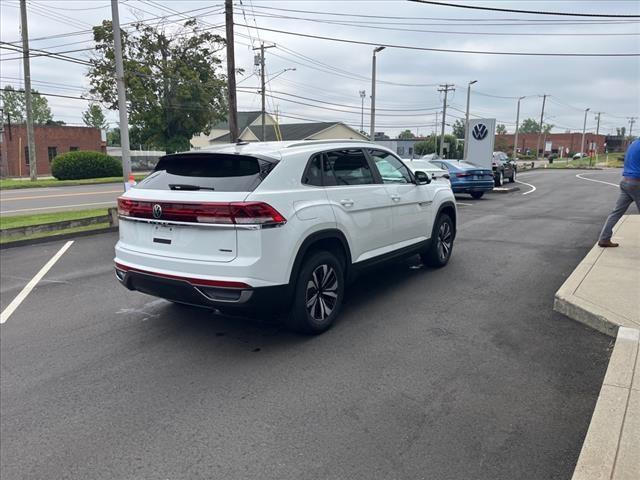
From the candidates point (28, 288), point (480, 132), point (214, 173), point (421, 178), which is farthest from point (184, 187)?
point (480, 132)

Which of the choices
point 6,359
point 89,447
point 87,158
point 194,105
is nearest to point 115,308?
point 6,359

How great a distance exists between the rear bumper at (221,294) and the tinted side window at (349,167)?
137 centimetres

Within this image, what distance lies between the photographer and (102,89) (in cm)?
3969

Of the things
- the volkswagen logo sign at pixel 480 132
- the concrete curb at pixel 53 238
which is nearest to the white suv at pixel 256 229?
the concrete curb at pixel 53 238

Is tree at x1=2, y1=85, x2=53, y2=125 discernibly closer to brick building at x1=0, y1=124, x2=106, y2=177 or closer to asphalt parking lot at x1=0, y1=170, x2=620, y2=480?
brick building at x1=0, y1=124, x2=106, y2=177

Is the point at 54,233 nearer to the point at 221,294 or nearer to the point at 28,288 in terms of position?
the point at 28,288

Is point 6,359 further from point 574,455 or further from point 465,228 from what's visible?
point 465,228

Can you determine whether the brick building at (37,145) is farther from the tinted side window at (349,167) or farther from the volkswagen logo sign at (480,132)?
the tinted side window at (349,167)

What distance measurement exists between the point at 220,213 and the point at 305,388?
1545 millimetres

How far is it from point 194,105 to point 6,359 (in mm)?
39974

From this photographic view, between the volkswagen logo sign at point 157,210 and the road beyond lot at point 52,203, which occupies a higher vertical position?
the volkswagen logo sign at point 157,210

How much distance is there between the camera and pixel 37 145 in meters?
48.2

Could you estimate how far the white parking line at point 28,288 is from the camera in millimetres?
5613

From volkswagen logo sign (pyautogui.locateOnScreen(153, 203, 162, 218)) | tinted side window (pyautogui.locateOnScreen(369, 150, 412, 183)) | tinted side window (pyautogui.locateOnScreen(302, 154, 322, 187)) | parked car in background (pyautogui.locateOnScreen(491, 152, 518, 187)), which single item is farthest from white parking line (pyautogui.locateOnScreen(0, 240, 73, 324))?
parked car in background (pyautogui.locateOnScreen(491, 152, 518, 187))
